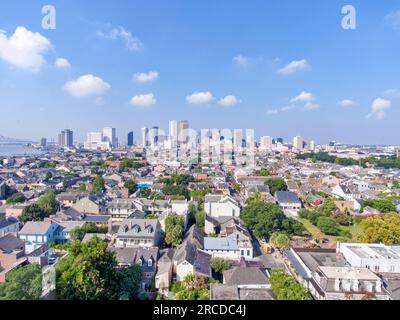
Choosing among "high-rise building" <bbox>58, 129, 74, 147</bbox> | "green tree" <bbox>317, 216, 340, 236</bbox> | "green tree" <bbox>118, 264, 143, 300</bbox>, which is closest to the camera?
"green tree" <bbox>118, 264, 143, 300</bbox>

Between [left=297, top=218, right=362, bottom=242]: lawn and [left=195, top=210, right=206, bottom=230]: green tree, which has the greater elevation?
[left=195, top=210, right=206, bottom=230]: green tree

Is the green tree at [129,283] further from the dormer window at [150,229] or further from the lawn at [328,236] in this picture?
the lawn at [328,236]

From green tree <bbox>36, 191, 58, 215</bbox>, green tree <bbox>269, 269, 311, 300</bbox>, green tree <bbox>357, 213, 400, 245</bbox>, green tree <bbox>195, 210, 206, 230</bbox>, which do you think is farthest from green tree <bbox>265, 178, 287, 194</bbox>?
green tree <bbox>36, 191, 58, 215</bbox>

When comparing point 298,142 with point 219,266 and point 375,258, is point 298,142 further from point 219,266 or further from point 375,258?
point 219,266

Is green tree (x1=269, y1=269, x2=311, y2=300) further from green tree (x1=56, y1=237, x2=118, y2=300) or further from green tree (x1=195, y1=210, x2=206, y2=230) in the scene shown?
green tree (x1=195, y1=210, x2=206, y2=230)

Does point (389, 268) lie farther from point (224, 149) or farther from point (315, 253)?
point (224, 149)
